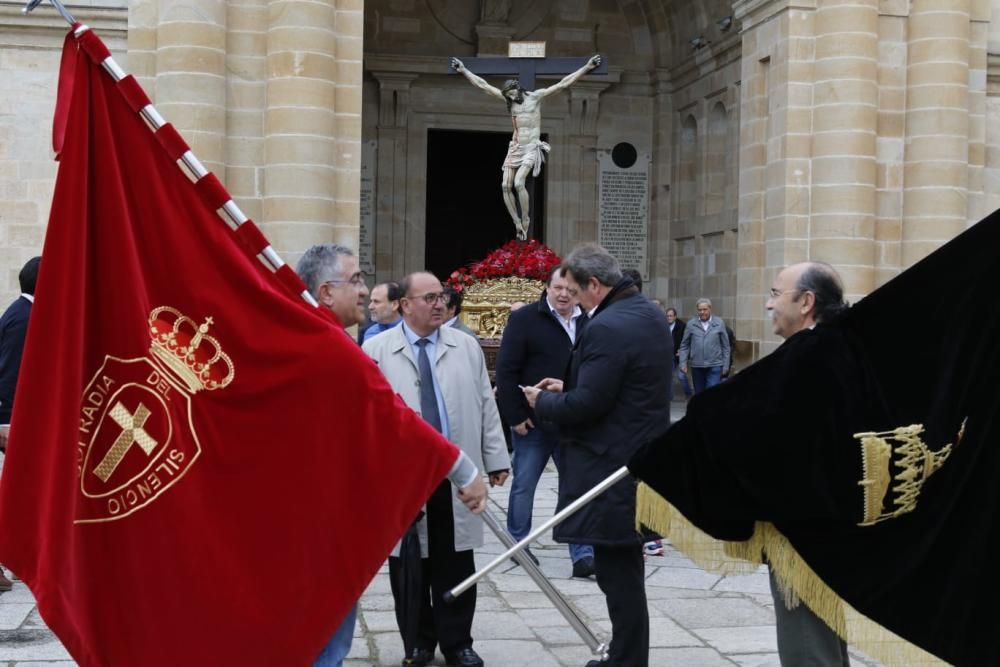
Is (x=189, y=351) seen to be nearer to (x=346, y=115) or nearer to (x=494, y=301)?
(x=494, y=301)

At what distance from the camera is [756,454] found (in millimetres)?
3969

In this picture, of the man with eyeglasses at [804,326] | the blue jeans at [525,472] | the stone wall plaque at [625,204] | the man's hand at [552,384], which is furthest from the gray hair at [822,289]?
the stone wall plaque at [625,204]

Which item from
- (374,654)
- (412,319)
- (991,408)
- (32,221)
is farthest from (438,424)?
(32,221)

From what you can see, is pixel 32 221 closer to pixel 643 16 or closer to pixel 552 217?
pixel 552 217

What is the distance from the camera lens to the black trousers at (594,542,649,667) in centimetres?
518

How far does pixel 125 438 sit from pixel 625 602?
7.29 ft

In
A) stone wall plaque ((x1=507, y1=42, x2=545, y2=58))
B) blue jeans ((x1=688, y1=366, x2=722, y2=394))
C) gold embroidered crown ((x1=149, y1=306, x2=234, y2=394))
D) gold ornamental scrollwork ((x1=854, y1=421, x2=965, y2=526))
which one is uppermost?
stone wall plaque ((x1=507, y1=42, x2=545, y2=58))

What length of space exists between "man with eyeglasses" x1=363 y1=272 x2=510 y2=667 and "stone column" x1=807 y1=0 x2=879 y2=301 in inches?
408

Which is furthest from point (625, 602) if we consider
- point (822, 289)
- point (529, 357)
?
point (529, 357)

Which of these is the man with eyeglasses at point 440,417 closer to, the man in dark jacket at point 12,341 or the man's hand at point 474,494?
the man's hand at point 474,494

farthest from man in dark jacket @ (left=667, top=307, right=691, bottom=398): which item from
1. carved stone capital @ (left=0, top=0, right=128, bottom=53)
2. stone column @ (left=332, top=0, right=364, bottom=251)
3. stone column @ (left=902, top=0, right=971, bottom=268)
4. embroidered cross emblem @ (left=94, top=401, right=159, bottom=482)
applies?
embroidered cross emblem @ (left=94, top=401, right=159, bottom=482)

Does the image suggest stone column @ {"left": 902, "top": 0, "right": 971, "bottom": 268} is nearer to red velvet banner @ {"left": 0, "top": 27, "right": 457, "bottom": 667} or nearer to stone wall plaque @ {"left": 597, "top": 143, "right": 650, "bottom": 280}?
stone wall plaque @ {"left": 597, "top": 143, "right": 650, "bottom": 280}

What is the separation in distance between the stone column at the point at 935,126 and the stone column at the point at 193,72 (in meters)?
7.98

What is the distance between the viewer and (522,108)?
15.2m
